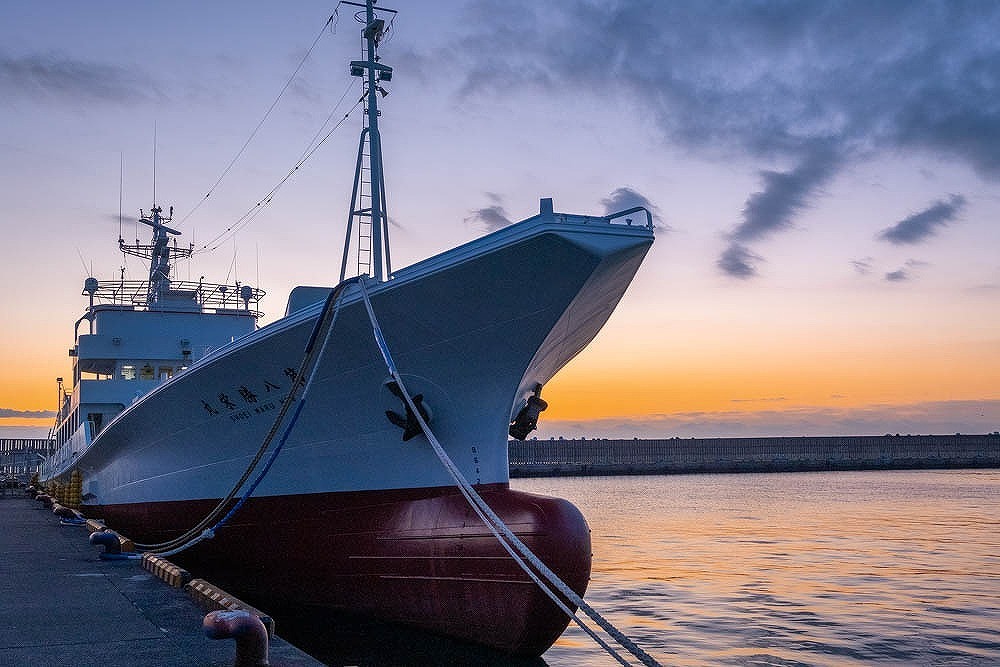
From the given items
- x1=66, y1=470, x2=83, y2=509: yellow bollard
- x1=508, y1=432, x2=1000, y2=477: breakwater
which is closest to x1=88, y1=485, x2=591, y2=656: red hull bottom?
x1=66, y1=470, x2=83, y2=509: yellow bollard

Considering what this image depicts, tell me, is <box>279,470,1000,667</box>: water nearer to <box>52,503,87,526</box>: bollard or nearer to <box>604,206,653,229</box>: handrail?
<box>604,206,653,229</box>: handrail

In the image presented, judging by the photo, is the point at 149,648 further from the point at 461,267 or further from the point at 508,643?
the point at 461,267

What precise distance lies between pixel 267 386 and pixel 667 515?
25.9m

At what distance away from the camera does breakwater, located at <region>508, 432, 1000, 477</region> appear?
71.5 metres

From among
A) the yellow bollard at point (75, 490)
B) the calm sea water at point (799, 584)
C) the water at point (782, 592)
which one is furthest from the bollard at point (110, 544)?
the yellow bollard at point (75, 490)

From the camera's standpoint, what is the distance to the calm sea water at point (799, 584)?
460 inches

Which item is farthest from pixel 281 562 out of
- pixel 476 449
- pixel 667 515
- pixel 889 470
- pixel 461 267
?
pixel 889 470

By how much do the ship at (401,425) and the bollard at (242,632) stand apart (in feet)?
10.4

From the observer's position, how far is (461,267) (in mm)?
9102

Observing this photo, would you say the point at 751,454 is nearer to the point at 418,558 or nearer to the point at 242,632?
the point at 418,558

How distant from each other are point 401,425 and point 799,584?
36.0 feet

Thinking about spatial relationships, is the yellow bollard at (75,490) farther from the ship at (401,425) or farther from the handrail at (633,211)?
the handrail at (633,211)

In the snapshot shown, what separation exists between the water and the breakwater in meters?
35.3

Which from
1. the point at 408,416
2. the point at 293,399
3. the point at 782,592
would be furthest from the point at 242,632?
the point at 782,592
